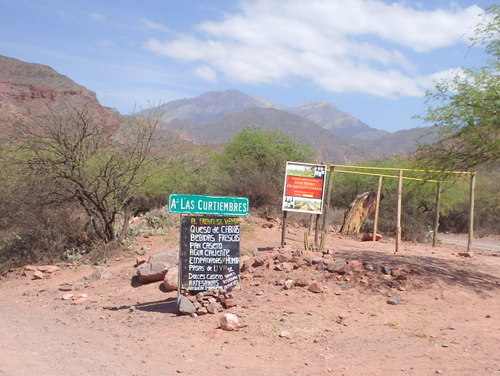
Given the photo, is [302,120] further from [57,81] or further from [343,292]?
[343,292]

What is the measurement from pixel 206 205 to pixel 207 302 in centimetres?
175

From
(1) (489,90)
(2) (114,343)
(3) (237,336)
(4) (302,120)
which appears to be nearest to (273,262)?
(3) (237,336)

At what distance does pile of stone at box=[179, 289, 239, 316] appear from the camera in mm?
8133

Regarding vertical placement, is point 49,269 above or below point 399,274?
below

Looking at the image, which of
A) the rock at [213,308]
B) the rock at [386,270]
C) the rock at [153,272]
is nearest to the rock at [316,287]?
the rock at [386,270]

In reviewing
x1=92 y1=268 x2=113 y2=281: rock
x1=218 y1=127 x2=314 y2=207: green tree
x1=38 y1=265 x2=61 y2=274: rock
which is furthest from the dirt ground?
x1=218 y1=127 x2=314 y2=207: green tree

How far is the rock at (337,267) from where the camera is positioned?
9.44 m

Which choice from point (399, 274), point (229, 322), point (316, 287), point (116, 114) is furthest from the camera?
point (116, 114)

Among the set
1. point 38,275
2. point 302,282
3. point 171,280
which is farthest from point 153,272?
point 38,275

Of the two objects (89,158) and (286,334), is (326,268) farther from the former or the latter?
(89,158)

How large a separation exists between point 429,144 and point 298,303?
224 inches

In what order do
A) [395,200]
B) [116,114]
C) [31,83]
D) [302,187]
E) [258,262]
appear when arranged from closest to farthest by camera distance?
[258,262], [302,187], [116,114], [395,200], [31,83]

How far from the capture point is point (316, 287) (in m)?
8.72

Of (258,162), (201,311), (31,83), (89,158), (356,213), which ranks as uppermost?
(31,83)
